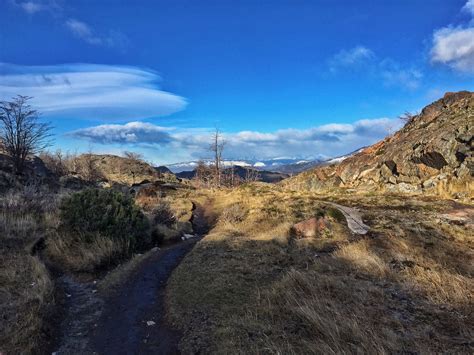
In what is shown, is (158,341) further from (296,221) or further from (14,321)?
(296,221)

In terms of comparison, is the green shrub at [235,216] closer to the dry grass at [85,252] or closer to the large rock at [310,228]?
the large rock at [310,228]

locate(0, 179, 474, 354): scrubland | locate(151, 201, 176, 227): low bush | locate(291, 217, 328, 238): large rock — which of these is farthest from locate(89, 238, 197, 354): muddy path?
locate(151, 201, 176, 227): low bush

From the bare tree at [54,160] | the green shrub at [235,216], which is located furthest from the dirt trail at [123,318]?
the bare tree at [54,160]

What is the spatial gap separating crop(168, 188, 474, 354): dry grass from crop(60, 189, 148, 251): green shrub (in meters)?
2.39

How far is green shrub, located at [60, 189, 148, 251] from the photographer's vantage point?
39.0ft

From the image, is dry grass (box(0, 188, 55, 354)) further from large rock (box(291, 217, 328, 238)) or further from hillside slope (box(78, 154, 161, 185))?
hillside slope (box(78, 154, 161, 185))

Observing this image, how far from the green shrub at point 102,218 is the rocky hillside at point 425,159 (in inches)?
616

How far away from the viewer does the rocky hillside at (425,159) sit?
19672 mm

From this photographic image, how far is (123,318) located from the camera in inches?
293

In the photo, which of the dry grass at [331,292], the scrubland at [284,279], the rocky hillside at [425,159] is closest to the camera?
the dry grass at [331,292]

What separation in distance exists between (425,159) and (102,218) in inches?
734

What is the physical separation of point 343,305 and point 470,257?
583 centimetres

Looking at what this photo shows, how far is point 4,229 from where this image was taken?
12.4 metres

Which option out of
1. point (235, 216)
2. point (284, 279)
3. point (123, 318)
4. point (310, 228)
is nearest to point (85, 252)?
point (123, 318)
